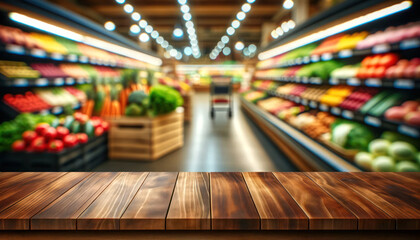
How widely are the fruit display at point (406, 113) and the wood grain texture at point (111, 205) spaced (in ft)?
7.24

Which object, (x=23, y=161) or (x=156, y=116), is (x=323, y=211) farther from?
(x=156, y=116)

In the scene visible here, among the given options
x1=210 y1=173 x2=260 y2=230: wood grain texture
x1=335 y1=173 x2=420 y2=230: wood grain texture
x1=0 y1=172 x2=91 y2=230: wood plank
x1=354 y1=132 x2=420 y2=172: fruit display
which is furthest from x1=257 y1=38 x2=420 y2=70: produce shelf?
x1=0 y1=172 x2=91 y2=230: wood plank

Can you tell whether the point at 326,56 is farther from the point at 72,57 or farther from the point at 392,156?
the point at 72,57

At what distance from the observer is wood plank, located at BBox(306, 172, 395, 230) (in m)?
1.06

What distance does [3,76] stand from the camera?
3605mm

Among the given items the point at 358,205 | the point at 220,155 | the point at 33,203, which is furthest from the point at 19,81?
the point at 358,205

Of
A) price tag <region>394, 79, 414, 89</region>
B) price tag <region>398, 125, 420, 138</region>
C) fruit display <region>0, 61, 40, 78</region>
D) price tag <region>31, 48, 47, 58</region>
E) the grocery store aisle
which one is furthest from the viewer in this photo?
price tag <region>31, 48, 47, 58</region>

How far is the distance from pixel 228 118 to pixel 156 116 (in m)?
4.70

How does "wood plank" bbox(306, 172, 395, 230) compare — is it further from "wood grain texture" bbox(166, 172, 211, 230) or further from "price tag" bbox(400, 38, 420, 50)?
"price tag" bbox(400, 38, 420, 50)

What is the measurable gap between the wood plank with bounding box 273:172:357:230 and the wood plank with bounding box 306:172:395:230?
0.09 feet

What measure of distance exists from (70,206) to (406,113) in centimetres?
272

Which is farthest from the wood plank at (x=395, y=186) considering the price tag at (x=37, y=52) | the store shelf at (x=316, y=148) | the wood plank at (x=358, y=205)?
the price tag at (x=37, y=52)

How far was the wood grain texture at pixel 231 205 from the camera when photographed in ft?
3.49

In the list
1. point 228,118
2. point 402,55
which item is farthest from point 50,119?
point 228,118
